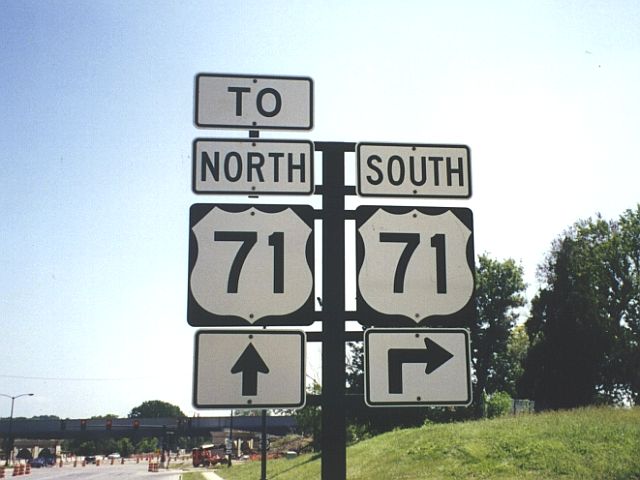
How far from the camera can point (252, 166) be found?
13.9ft

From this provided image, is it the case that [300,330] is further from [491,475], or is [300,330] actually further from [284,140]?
[491,475]

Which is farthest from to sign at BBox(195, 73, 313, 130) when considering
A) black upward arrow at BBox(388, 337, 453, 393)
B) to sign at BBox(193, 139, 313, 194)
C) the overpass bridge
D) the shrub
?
the overpass bridge

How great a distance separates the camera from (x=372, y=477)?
2638 centimetres

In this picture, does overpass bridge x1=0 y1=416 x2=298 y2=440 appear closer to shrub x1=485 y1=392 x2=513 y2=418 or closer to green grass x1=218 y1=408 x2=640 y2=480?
shrub x1=485 y1=392 x2=513 y2=418

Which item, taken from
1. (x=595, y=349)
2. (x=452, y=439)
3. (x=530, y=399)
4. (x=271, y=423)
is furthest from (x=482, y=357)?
(x=271, y=423)

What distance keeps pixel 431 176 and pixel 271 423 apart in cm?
13684

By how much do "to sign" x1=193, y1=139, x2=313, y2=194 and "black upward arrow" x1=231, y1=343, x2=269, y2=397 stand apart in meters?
0.99

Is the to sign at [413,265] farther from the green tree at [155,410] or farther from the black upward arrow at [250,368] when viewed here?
the green tree at [155,410]

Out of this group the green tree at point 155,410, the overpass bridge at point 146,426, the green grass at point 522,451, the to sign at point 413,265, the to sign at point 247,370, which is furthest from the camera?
the green tree at point 155,410

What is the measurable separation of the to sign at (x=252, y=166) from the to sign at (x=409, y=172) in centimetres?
37

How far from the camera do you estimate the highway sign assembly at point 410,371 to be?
4.00 meters

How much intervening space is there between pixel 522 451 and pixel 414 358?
2217 centimetres

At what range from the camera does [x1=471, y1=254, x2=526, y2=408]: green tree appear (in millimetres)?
74875

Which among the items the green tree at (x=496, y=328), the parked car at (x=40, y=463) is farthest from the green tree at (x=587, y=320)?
the parked car at (x=40, y=463)
